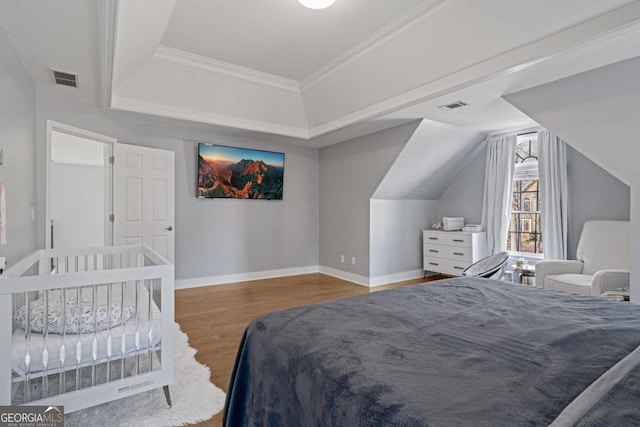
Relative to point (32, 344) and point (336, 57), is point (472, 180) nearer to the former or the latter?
point (336, 57)

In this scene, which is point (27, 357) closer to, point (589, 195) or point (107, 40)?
point (107, 40)

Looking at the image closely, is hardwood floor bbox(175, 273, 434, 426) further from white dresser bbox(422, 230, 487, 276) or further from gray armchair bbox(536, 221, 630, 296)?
gray armchair bbox(536, 221, 630, 296)

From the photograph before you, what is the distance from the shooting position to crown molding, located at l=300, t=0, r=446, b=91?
9.13 feet

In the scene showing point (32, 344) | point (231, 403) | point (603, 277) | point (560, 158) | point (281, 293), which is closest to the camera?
point (231, 403)

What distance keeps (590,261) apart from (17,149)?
18.5 ft

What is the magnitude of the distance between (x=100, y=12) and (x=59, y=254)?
198 cm

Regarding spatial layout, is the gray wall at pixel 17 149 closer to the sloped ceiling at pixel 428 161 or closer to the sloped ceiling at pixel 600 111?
the sloped ceiling at pixel 428 161

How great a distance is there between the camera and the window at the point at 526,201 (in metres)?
4.77

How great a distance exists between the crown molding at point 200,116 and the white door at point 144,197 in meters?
0.55

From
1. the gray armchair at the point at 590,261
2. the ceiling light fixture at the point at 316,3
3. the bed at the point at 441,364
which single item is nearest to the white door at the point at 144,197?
the ceiling light fixture at the point at 316,3

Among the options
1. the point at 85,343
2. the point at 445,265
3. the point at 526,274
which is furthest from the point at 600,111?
the point at 85,343

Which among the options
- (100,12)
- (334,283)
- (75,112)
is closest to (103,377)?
(100,12)

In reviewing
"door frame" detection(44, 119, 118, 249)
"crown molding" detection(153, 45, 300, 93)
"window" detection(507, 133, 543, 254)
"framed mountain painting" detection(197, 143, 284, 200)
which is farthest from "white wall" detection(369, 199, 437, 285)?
"door frame" detection(44, 119, 118, 249)

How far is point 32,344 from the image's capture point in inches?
65.3
